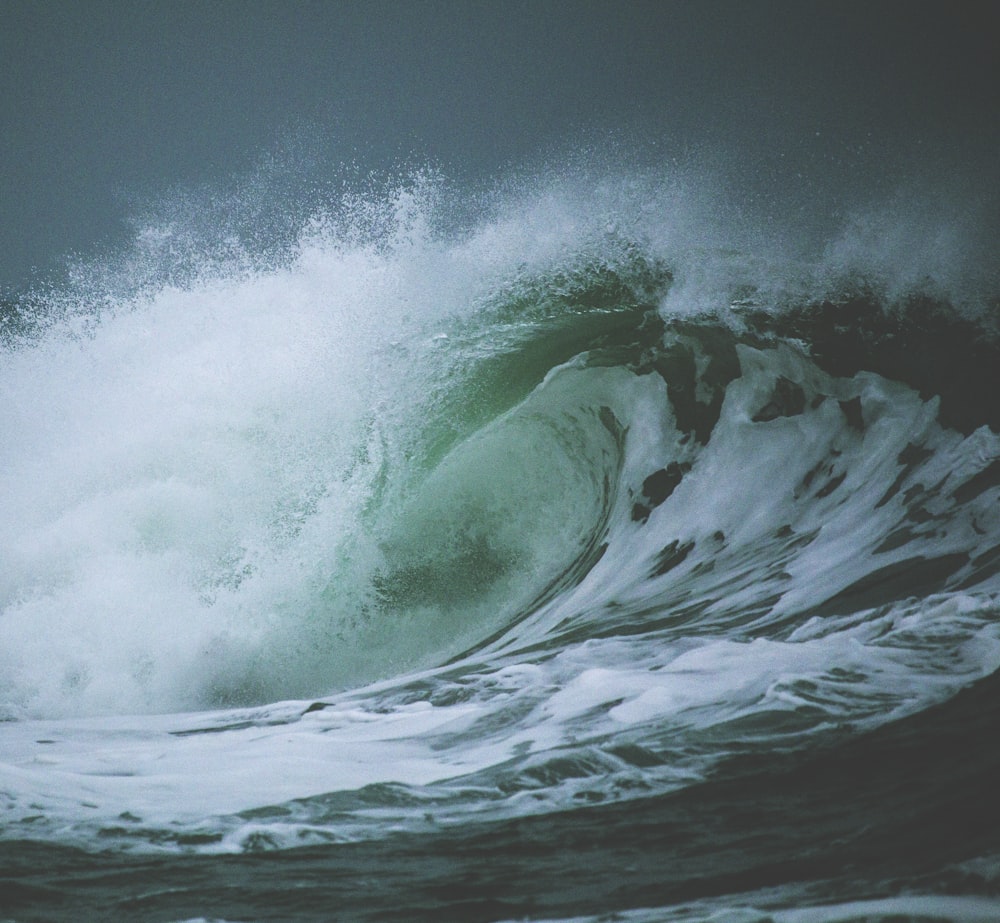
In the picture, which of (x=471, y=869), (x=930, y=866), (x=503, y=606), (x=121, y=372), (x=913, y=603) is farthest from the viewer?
(x=121, y=372)

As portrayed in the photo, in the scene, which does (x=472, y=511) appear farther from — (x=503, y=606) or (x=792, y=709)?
(x=792, y=709)

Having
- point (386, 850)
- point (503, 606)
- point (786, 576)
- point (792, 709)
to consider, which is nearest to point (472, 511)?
point (503, 606)

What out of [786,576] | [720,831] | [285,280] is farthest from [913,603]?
[285,280]

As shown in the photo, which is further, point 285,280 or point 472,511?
point 285,280

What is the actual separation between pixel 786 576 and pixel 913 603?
2.33 ft

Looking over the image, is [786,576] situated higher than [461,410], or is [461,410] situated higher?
[461,410]

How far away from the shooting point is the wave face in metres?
1.47

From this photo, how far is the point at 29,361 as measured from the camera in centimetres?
539

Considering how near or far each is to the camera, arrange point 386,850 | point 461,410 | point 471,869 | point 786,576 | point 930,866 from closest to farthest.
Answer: point 930,866, point 471,869, point 386,850, point 786,576, point 461,410

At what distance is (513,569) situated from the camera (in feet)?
13.1

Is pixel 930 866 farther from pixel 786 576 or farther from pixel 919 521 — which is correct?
pixel 919 521

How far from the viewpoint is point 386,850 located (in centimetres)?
149

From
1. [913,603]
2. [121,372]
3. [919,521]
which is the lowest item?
[913,603]

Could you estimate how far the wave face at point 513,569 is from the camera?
4.81ft
